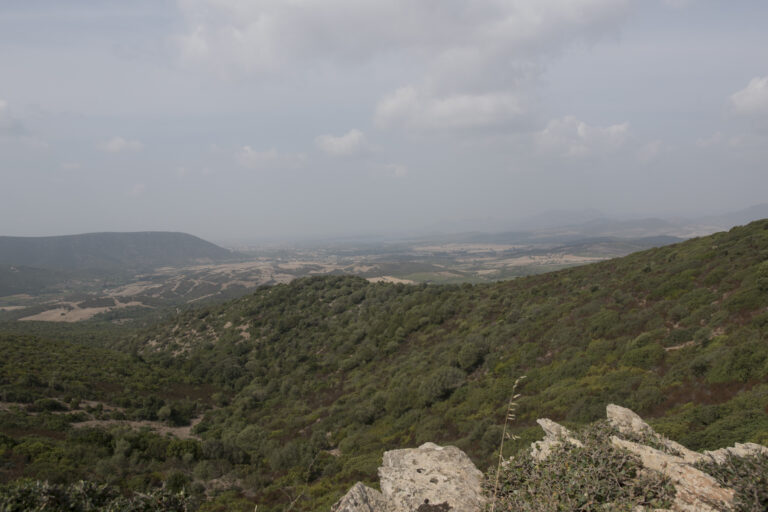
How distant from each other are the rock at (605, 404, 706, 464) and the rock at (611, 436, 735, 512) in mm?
758

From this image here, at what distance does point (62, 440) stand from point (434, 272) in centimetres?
13667

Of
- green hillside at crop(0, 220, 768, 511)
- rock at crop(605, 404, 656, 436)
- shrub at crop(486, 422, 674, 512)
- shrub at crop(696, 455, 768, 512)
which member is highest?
shrub at crop(696, 455, 768, 512)

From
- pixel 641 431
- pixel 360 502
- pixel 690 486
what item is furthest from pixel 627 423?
pixel 360 502

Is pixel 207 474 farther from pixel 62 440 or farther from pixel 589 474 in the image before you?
pixel 589 474

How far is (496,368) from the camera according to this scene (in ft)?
64.4

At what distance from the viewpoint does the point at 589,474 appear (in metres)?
4.67

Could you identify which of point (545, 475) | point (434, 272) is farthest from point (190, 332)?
point (434, 272)

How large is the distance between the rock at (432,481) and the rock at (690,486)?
9.11 feet

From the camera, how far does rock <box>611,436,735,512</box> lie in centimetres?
408

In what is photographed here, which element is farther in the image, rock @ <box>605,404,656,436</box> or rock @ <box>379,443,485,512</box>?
rock @ <box>605,404,656,436</box>

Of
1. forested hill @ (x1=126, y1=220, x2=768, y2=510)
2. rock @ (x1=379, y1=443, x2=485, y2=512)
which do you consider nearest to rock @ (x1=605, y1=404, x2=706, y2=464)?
forested hill @ (x1=126, y1=220, x2=768, y2=510)

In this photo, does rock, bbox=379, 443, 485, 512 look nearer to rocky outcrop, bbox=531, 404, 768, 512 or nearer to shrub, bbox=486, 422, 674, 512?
shrub, bbox=486, 422, 674, 512

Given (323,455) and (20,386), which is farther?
(20,386)

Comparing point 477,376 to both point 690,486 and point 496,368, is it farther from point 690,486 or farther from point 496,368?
point 690,486
